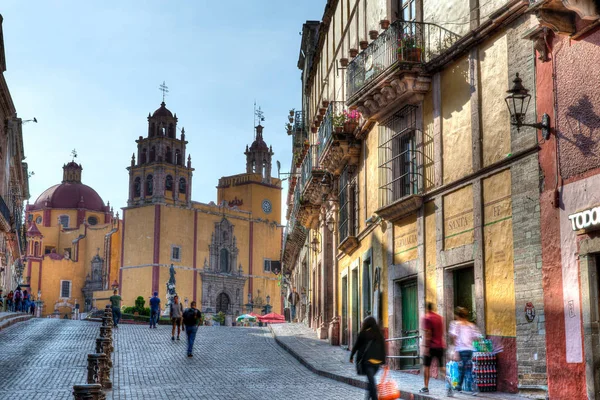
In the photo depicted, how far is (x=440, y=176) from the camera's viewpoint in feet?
50.8

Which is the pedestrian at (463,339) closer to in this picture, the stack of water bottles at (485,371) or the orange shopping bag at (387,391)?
the stack of water bottles at (485,371)

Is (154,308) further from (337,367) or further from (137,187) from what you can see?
(137,187)

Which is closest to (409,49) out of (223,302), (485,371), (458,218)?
(458,218)

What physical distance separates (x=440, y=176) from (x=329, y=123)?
339 inches

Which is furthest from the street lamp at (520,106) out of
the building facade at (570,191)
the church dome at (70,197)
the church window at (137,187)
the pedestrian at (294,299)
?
the church dome at (70,197)

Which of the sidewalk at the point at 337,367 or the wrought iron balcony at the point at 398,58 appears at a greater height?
the wrought iron balcony at the point at 398,58

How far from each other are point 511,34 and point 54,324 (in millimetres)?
23892

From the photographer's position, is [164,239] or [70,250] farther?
[70,250]

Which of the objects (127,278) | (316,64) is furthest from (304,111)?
(127,278)

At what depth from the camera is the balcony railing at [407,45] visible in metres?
15.8

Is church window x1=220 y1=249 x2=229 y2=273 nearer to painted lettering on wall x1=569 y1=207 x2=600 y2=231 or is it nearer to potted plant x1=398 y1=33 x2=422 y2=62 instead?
potted plant x1=398 y1=33 x2=422 y2=62

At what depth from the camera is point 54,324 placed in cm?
3216

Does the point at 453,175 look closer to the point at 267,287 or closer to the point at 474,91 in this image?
the point at 474,91

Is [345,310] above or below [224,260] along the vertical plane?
below
